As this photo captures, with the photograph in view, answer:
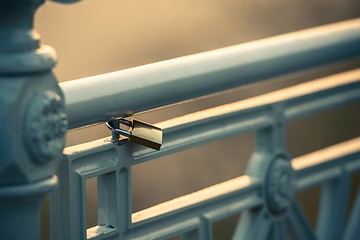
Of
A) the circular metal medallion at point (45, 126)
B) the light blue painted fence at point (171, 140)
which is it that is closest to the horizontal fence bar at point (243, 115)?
the light blue painted fence at point (171, 140)

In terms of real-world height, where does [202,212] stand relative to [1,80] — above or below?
below

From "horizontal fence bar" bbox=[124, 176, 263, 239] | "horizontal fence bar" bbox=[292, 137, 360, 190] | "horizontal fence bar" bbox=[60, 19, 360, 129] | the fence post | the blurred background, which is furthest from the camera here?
the blurred background

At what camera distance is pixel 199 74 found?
1.74 metres

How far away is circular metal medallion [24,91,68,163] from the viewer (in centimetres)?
128

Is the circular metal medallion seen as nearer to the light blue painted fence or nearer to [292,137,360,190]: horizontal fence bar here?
the light blue painted fence

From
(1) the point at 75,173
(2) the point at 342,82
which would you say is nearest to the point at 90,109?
(1) the point at 75,173

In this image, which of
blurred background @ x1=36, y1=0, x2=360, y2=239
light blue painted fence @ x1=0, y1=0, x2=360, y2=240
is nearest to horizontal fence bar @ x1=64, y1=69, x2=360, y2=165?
light blue painted fence @ x1=0, y1=0, x2=360, y2=240

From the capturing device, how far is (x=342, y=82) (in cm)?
217

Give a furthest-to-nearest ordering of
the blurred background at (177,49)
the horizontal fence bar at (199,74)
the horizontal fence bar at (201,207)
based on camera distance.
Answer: the blurred background at (177,49) < the horizontal fence bar at (201,207) < the horizontal fence bar at (199,74)

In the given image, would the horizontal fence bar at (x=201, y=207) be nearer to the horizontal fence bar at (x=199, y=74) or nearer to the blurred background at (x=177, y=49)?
the horizontal fence bar at (x=199, y=74)

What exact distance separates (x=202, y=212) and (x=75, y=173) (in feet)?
1.12

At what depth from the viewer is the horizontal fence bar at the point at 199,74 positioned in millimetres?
1531

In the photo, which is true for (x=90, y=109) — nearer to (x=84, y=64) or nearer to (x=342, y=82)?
(x=342, y=82)

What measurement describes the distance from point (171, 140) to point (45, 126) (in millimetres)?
471
